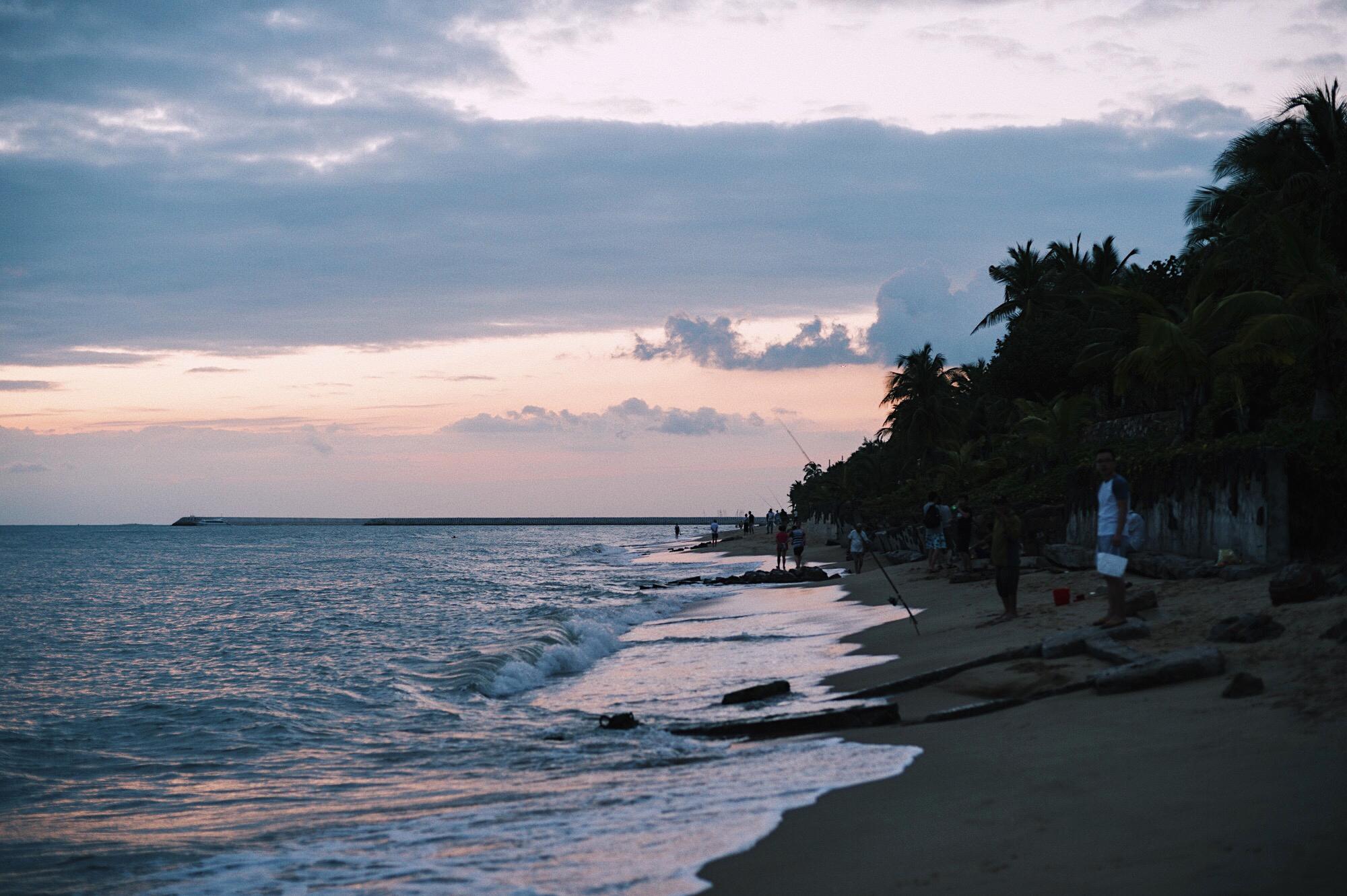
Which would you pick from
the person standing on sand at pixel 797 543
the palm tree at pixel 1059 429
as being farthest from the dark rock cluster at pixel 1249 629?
the person standing on sand at pixel 797 543

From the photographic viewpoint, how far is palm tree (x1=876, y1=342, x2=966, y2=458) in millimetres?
46906

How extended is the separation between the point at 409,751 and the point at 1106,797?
6717mm

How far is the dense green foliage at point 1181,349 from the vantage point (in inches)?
709

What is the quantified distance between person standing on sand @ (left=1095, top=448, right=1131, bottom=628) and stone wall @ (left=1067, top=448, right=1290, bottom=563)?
380 cm

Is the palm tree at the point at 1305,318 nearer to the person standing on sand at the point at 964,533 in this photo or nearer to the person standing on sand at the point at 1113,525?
the person standing on sand at the point at 964,533

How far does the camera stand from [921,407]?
46.9m

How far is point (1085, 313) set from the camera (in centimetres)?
4250

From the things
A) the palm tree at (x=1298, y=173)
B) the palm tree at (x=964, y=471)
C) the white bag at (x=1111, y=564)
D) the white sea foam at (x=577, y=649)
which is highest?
the palm tree at (x=1298, y=173)

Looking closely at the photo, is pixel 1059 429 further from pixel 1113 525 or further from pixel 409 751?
pixel 409 751

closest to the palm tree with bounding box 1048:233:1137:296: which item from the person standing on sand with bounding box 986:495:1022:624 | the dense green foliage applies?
the dense green foliage

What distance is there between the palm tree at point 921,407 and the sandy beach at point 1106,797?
38884 millimetres

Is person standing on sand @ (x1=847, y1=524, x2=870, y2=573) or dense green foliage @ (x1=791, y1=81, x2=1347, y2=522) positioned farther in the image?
person standing on sand @ (x1=847, y1=524, x2=870, y2=573)

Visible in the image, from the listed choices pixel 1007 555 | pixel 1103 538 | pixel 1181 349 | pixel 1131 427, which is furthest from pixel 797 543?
pixel 1103 538

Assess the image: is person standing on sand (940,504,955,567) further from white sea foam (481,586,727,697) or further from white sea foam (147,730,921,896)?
white sea foam (147,730,921,896)
